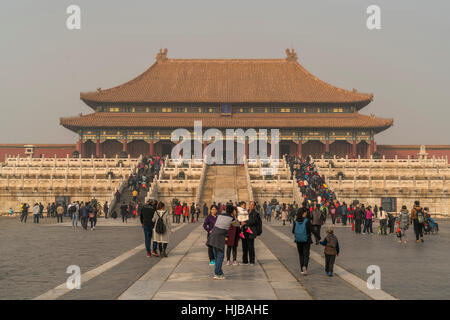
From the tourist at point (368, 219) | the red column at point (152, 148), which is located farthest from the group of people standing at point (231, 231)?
the red column at point (152, 148)

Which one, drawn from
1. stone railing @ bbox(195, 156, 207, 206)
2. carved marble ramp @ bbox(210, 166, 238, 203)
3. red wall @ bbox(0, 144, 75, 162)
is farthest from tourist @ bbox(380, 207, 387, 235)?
red wall @ bbox(0, 144, 75, 162)

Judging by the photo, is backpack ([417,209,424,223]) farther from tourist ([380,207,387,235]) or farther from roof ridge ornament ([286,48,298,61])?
roof ridge ornament ([286,48,298,61])

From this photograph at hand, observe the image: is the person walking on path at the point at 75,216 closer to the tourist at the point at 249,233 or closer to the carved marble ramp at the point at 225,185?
the carved marble ramp at the point at 225,185

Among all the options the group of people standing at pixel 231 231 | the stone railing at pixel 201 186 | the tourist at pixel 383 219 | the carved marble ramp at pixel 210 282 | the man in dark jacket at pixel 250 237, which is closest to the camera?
the carved marble ramp at pixel 210 282

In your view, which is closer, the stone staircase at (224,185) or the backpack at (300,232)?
the backpack at (300,232)

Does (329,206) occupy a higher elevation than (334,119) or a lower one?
lower

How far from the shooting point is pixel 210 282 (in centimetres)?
942

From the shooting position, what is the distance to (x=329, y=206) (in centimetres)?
3130

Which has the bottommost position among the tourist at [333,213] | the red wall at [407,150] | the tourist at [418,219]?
the tourist at [333,213]

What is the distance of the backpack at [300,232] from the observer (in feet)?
35.1

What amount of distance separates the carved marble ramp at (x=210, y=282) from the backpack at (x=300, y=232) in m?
0.74
